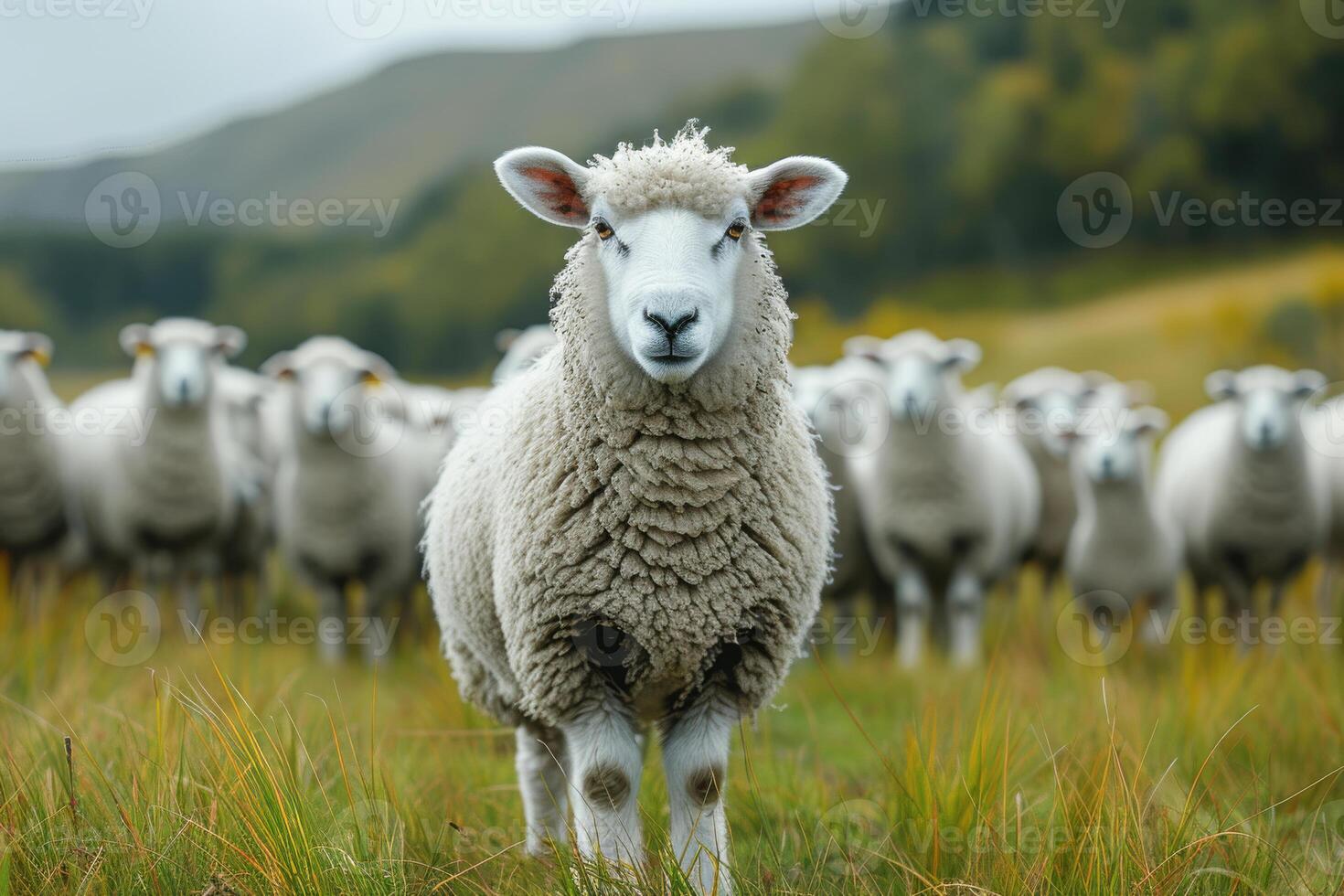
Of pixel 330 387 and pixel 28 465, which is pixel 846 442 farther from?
pixel 28 465

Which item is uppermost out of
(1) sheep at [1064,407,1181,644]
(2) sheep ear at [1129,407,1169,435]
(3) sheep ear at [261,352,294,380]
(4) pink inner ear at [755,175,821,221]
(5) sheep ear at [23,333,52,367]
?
(5) sheep ear at [23,333,52,367]

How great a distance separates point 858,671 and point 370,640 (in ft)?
9.91

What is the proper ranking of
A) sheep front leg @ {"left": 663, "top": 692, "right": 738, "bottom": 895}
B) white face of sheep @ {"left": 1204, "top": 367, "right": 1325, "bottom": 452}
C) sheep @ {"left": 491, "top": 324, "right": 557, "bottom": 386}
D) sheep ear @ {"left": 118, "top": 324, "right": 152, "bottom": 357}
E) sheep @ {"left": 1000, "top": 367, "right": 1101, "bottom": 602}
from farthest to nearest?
1. sheep @ {"left": 1000, "top": 367, "right": 1101, "bottom": 602}
2. sheep ear @ {"left": 118, "top": 324, "right": 152, "bottom": 357}
3. white face of sheep @ {"left": 1204, "top": 367, "right": 1325, "bottom": 452}
4. sheep @ {"left": 491, "top": 324, "right": 557, "bottom": 386}
5. sheep front leg @ {"left": 663, "top": 692, "right": 738, "bottom": 895}

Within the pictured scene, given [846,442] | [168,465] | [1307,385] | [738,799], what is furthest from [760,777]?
[168,465]

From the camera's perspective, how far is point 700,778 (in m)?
2.81

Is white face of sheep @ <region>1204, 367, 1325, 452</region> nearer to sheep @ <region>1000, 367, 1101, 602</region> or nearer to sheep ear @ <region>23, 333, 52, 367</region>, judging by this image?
sheep @ <region>1000, 367, 1101, 602</region>

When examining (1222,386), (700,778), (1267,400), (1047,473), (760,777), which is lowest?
(760,777)

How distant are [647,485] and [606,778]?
2.38 ft

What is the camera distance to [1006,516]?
734 cm

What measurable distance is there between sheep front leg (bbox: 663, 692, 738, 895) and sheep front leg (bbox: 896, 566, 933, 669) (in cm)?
424

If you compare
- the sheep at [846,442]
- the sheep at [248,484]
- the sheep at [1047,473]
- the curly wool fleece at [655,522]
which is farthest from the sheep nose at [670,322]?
the sheep at [1047,473]

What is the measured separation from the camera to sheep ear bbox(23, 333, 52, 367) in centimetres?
735

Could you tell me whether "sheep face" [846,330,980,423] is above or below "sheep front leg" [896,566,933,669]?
above

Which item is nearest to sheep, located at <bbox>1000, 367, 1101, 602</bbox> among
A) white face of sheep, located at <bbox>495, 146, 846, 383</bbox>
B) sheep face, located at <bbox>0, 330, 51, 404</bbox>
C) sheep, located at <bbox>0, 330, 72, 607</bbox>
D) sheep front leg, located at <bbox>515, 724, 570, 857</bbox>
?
sheep front leg, located at <bbox>515, 724, 570, 857</bbox>
